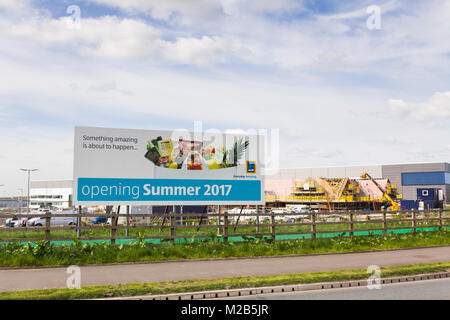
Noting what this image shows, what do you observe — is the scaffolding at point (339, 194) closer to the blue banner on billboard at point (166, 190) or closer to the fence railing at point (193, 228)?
the fence railing at point (193, 228)

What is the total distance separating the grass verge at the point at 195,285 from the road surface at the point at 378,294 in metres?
0.69

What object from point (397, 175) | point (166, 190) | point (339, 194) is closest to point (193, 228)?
point (166, 190)

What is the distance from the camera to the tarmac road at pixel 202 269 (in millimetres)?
10125

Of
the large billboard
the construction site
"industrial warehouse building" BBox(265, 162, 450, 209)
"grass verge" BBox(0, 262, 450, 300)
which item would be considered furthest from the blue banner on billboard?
"industrial warehouse building" BBox(265, 162, 450, 209)

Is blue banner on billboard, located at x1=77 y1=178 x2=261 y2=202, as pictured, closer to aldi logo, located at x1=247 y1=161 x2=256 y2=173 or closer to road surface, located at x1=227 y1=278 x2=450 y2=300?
aldi logo, located at x1=247 y1=161 x2=256 y2=173

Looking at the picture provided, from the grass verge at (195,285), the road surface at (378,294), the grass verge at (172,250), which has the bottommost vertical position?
the road surface at (378,294)

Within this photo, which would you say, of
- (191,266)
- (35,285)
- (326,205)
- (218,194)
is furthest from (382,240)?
(326,205)

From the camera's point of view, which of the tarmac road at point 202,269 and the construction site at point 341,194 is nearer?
the tarmac road at point 202,269

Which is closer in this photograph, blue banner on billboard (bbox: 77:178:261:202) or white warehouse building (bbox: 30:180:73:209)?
blue banner on billboard (bbox: 77:178:261:202)

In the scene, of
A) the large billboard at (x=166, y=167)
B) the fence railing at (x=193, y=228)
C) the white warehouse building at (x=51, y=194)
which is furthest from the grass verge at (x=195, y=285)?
the white warehouse building at (x=51, y=194)

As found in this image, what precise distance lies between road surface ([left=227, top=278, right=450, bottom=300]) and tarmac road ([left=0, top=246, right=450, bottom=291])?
1.99m

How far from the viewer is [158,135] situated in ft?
56.9

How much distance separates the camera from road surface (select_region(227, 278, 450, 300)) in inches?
341
